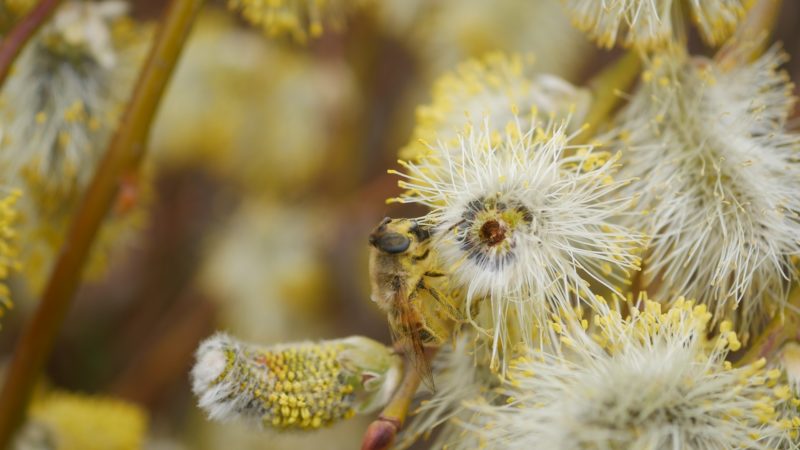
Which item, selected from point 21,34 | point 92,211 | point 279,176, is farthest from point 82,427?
point 279,176

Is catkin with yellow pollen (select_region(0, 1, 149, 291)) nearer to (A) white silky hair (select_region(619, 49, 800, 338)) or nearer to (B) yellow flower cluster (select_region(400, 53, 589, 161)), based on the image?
(B) yellow flower cluster (select_region(400, 53, 589, 161))

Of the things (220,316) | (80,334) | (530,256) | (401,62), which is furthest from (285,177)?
(530,256)

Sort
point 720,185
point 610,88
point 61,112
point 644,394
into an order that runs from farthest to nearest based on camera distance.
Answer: point 61,112 → point 610,88 → point 720,185 → point 644,394

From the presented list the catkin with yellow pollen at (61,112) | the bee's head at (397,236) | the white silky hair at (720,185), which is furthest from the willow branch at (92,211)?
the white silky hair at (720,185)

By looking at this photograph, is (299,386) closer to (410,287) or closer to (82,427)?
(410,287)

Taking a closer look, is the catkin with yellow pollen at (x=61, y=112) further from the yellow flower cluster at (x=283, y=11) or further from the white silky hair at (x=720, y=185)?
the white silky hair at (x=720, y=185)

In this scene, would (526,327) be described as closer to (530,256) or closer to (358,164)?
(530,256)
